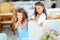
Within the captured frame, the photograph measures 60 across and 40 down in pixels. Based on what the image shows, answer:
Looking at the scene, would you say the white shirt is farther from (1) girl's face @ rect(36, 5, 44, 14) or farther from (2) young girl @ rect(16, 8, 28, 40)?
(2) young girl @ rect(16, 8, 28, 40)

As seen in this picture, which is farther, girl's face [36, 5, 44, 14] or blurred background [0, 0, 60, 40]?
blurred background [0, 0, 60, 40]

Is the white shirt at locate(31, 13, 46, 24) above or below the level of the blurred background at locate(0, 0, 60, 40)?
above

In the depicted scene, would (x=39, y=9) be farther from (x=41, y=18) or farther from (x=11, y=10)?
(x=11, y=10)

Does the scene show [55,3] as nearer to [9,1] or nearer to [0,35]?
[9,1]

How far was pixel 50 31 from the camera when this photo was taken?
9.57ft

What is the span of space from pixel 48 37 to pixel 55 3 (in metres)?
4.40

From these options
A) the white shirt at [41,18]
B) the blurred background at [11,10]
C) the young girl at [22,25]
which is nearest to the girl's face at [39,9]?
the white shirt at [41,18]

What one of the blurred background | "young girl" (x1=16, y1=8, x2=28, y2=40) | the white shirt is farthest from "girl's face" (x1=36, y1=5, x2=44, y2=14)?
the blurred background

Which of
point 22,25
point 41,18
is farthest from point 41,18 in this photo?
point 22,25

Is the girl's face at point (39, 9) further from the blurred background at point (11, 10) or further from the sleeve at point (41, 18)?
the blurred background at point (11, 10)

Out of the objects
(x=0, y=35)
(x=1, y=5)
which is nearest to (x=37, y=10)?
(x=0, y=35)

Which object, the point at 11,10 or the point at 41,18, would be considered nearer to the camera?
the point at 41,18

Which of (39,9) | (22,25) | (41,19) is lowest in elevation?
(22,25)

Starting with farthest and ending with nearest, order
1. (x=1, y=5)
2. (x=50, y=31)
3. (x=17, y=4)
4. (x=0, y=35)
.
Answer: (x=17, y=4) < (x=1, y=5) < (x=50, y=31) < (x=0, y=35)
